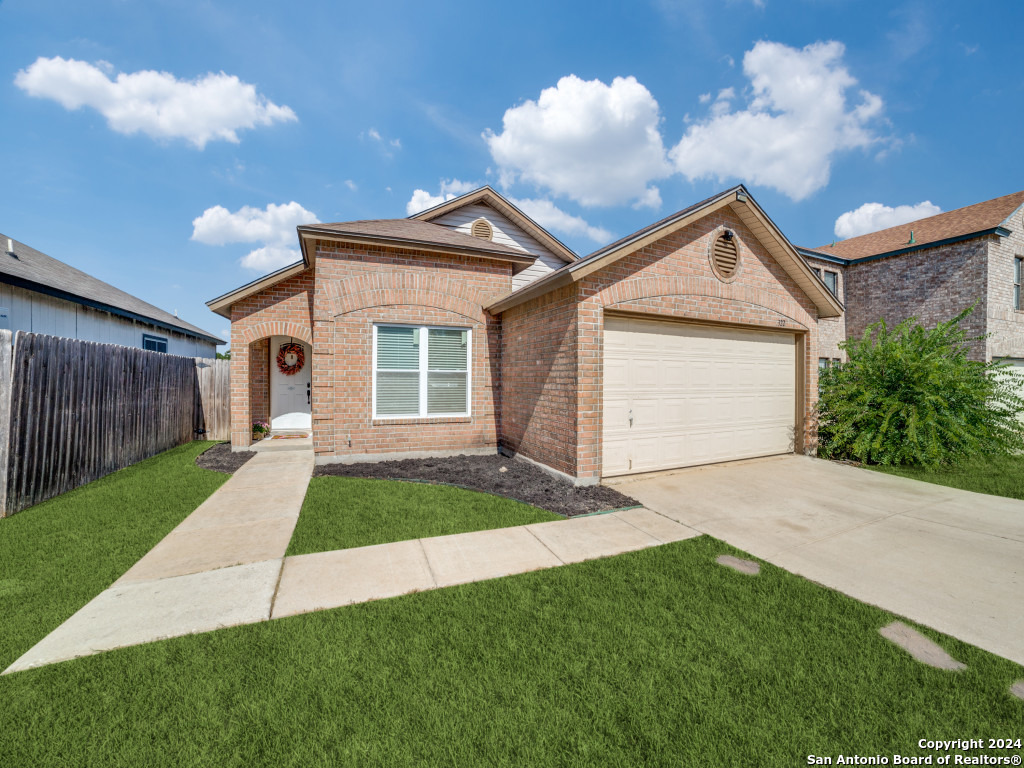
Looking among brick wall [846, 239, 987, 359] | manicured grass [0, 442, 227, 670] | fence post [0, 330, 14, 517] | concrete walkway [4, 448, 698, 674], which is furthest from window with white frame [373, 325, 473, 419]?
brick wall [846, 239, 987, 359]

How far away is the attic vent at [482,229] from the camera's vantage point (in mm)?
14148

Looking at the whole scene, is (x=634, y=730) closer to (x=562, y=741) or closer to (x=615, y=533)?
(x=562, y=741)

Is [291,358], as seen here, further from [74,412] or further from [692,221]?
[692,221]

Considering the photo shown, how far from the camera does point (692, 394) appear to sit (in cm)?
771

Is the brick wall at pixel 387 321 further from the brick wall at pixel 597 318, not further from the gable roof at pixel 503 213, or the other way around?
the gable roof at pixel 503 213

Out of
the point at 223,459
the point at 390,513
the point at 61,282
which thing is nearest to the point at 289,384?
the point at 223,459

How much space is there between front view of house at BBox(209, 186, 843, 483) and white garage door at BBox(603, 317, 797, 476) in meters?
0.03

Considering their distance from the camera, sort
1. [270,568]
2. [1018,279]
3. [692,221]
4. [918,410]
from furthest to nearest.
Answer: [1018,279] < [918,410] < [692,221] < [270,568]

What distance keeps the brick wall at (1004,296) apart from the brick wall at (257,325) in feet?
70.7

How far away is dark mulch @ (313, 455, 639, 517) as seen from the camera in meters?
5.84

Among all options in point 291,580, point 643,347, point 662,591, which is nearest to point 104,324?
point 291,580

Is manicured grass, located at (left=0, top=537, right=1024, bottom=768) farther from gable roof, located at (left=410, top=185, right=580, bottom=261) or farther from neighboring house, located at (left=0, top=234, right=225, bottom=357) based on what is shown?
gable roof, located at (left=410, top=185, right=580, bottom=261)

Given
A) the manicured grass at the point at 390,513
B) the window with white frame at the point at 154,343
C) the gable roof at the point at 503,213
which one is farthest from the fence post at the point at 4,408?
the window with white frame at the point at 154,343

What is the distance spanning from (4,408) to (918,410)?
587 inches
